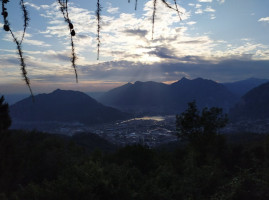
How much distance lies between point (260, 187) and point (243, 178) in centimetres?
83

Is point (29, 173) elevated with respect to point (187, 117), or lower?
lower

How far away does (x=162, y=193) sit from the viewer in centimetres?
1039

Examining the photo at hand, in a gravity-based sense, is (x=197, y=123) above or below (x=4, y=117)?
below

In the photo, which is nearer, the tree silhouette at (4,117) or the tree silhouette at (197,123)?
the tree silhouette at (4,117)

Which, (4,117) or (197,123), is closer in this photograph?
(4,117)

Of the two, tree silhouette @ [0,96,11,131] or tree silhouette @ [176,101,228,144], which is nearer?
tree silhouette @ [0,96,11,131]

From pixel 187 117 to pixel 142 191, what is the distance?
21.2m

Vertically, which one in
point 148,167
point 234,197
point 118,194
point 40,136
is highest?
point 234,197

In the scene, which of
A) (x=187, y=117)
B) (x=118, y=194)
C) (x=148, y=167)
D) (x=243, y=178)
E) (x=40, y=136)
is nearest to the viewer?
(x=243, y=178)

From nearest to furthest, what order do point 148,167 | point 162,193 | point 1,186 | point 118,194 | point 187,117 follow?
point 162,193
point 118,194
point 148,167
point 1,186
point 187,117

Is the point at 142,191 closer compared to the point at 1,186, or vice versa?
the point at 142,191

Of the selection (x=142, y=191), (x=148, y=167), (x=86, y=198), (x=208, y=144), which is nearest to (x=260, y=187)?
(x=142, y=191)

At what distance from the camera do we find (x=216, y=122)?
103ft

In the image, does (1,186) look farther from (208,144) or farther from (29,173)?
(208,144)
